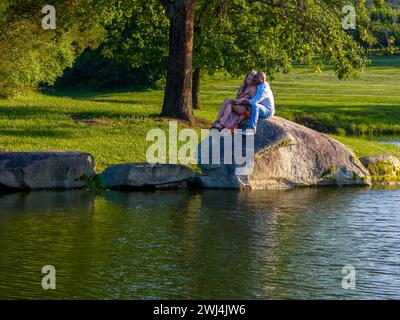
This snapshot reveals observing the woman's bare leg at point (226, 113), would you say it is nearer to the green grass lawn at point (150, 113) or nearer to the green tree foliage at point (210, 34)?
the green grass lawn at point (150, 113)

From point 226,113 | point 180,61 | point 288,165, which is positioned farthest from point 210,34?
point 288,165

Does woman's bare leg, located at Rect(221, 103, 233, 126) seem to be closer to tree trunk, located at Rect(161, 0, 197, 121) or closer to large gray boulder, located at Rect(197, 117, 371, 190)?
large gray boulder, located at Rect(197, 117, 371, 190)

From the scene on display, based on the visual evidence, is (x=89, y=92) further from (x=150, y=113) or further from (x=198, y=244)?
(x=198, y=244)

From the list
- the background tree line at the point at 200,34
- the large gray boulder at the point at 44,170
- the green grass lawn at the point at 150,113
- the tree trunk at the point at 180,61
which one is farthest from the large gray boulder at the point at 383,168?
the large gray boulder at the point at 44,170

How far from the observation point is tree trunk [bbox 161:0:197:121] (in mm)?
28781

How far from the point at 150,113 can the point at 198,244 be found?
15.6 metres

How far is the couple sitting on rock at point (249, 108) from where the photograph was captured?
77.3ft

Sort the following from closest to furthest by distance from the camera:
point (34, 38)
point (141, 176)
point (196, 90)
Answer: point (141, 176) < point (34, 38) < point (196, 90)

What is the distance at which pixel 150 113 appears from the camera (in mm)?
31391

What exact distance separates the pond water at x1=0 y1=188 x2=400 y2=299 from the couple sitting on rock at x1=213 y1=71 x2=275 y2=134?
2.15 meters

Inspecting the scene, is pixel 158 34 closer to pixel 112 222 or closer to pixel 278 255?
pixel 112 222

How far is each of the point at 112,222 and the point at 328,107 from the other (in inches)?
1216

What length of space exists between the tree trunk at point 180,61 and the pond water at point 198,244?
7.37 meters
